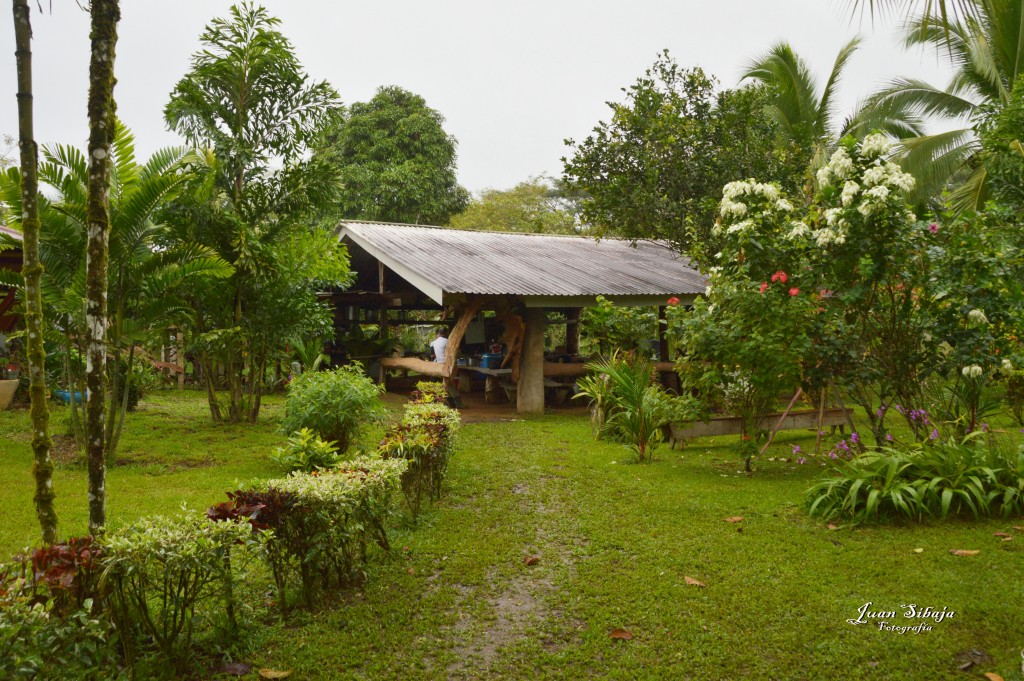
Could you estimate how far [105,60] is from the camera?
3.32 metres

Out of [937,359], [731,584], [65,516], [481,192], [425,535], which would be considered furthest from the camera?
[481,192]

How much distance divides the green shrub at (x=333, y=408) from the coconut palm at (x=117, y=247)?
5.85 ft

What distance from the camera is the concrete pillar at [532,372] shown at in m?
12.3

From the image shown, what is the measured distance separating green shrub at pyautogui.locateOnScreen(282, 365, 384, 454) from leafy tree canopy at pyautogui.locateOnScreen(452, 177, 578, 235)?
21.4 meters

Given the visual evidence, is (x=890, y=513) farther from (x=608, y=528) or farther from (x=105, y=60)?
(x=105, y=60)

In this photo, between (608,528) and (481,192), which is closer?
(608,528)

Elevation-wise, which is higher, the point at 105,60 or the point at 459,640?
the point at 105,60

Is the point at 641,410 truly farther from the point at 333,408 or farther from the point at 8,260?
the point at 8,260

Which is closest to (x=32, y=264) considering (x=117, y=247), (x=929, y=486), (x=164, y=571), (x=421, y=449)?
(x=164, y=571)

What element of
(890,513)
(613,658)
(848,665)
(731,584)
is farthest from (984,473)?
(613,658)

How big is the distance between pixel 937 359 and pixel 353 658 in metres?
5.76

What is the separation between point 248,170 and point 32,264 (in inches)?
285

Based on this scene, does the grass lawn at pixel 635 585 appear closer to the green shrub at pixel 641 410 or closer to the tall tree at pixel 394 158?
the green shrub at pixel 641 410

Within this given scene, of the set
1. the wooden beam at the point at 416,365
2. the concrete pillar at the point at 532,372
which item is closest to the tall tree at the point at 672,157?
the concrete pillar at the point at 532,372
